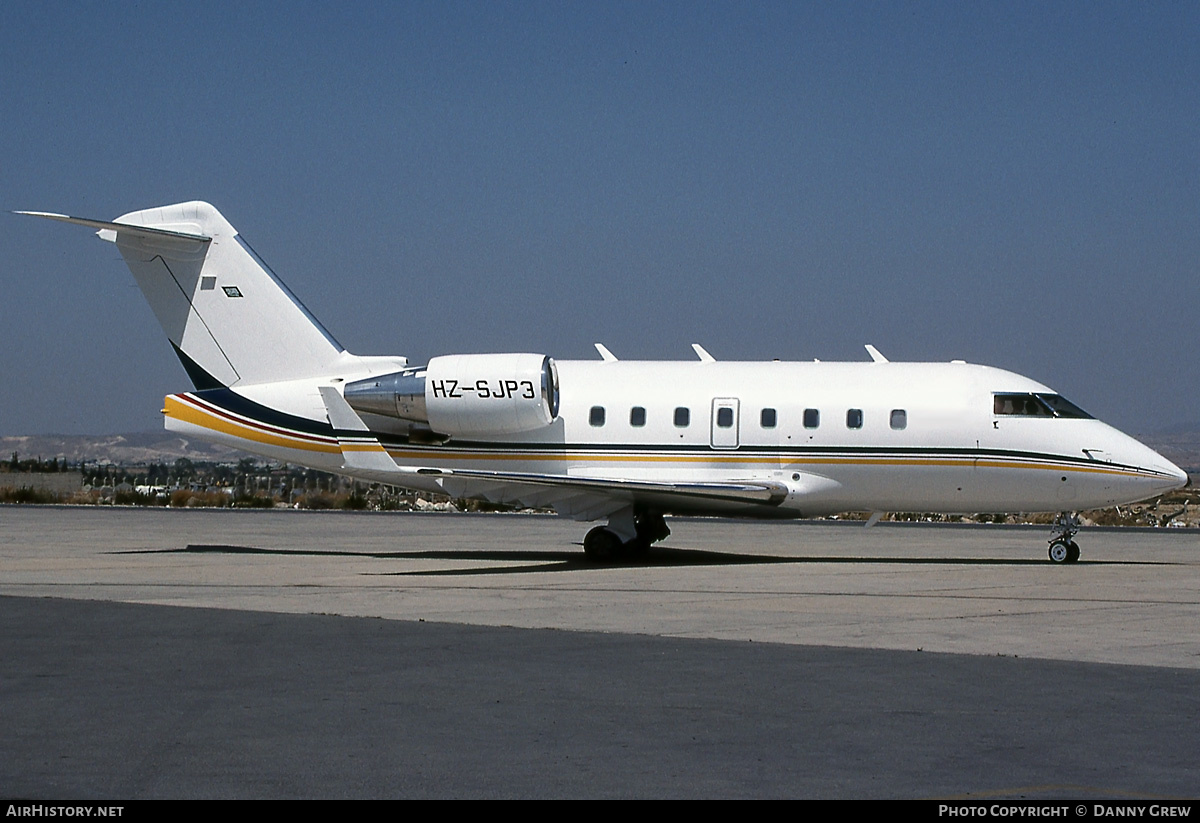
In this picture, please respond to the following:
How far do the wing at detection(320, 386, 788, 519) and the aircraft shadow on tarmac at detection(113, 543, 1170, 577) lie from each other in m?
0.93

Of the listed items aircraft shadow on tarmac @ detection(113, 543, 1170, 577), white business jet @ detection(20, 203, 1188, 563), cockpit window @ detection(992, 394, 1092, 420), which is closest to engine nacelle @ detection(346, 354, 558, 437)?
white business jet @ detection(20, 203, 1188, 563)

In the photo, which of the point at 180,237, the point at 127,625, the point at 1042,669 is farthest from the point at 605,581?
the point at 180,237

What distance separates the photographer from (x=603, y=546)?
75.4 feet

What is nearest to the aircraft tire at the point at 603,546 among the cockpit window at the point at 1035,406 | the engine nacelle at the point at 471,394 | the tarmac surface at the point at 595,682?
the tarmac surface at the point at 595,682

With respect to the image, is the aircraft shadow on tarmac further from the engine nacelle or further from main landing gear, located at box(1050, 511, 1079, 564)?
the engine nacelle

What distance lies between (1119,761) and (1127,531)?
1162 inches

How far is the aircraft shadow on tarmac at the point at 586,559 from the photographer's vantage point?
22.4 metres

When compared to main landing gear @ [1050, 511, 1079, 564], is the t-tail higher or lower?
higher

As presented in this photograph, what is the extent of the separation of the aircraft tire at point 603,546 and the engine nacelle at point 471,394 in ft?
6.69

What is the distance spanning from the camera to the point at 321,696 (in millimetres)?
9234

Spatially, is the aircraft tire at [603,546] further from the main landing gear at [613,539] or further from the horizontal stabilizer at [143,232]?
the horizontal stabilizer at [143,232]

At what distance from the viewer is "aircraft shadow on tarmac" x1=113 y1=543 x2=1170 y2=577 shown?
22.4 meters

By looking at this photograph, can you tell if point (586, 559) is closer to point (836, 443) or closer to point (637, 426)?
point (637, 426)

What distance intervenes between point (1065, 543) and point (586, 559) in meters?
7.74
